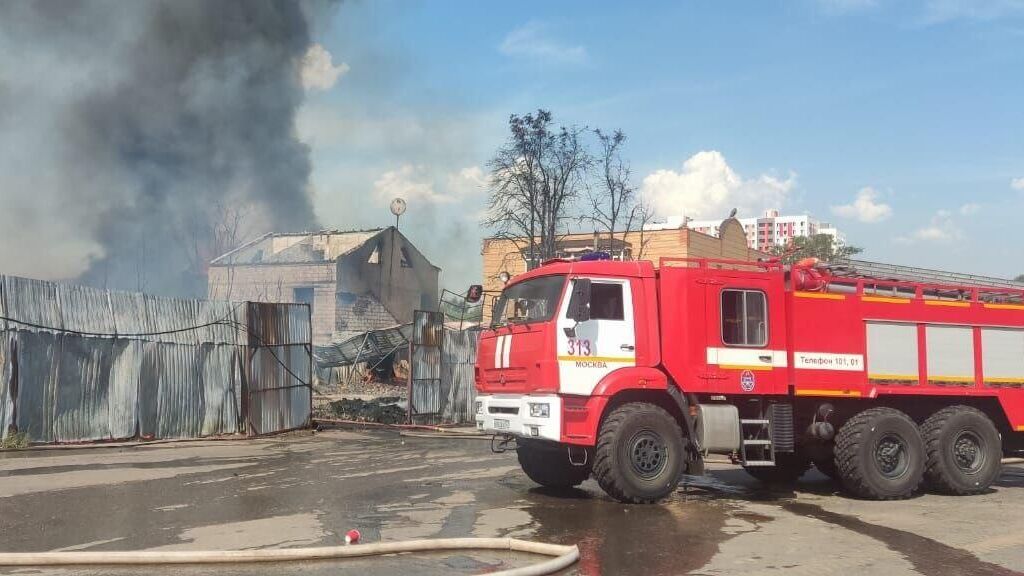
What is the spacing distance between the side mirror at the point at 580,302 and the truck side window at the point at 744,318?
1697 mm

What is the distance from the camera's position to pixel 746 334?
9344mm

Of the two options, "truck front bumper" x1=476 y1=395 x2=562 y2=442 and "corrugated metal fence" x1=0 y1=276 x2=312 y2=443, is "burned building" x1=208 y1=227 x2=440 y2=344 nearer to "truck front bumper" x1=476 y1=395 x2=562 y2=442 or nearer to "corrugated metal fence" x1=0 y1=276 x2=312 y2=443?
"corrugated metal fence" x1=0 y1=276 x2=312 y2=443

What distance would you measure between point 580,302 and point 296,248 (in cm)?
3263

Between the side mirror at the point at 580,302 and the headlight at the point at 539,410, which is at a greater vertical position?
the side mirror at the point at 580,302

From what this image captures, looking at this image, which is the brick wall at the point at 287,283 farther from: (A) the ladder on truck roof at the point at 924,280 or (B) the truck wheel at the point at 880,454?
(B) the truck wheel at the point at 880,454

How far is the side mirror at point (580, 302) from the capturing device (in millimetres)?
8680

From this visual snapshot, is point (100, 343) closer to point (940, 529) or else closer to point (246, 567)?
point (246, 567)

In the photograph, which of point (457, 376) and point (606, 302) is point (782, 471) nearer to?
point (606, 302)

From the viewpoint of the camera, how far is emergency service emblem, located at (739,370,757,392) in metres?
9.22

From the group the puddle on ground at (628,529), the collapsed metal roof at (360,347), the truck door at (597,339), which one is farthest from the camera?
the collapsed metal roof at (360,347)

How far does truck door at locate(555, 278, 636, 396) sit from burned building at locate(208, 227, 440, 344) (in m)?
26.0

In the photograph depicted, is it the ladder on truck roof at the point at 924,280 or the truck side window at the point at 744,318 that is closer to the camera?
the truck side window at the point at 744,318

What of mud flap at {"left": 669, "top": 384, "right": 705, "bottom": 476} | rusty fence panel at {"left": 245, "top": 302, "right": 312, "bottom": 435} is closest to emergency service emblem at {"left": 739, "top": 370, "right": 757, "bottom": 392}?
mud flap at {"left": 669, "top": 384, "right": 705, "bottom": 476}

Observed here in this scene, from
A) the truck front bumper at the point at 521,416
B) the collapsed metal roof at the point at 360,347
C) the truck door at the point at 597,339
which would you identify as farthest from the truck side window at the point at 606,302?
the collapsed metal roof at the point at 360,347
